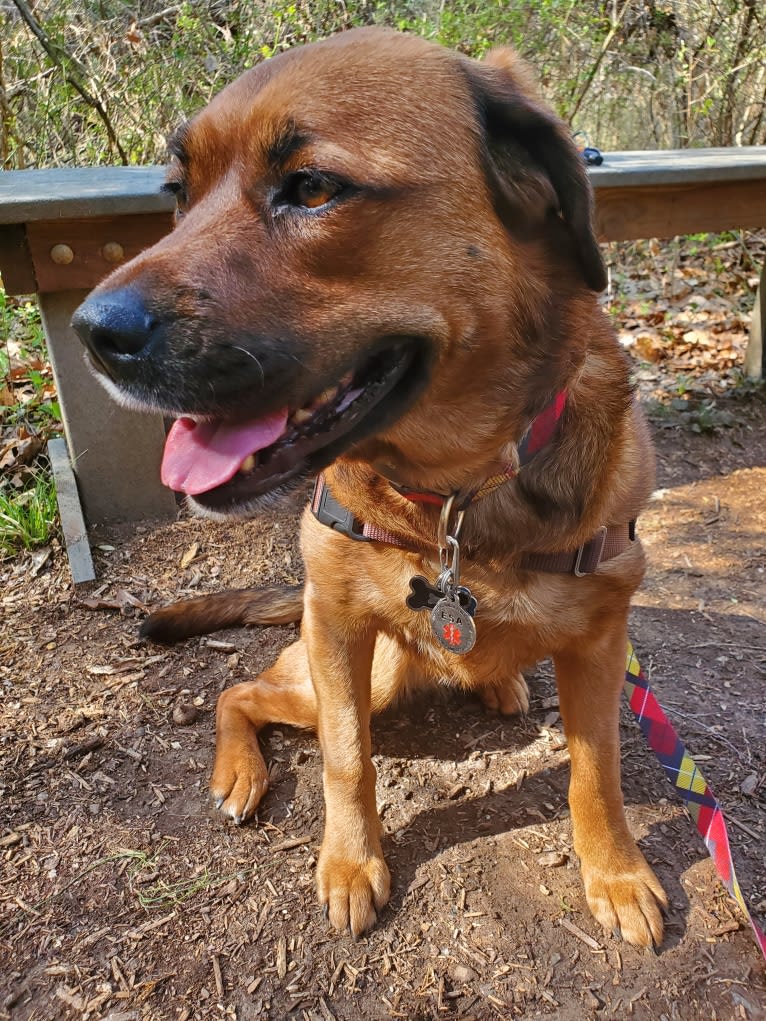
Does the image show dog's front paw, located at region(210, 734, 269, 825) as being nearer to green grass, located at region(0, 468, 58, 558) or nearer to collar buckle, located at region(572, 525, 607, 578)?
collar buckle, located at region(572, 525, 607, 578)

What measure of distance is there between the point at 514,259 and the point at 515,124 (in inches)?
11.7

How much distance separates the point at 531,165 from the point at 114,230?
91.7 inches

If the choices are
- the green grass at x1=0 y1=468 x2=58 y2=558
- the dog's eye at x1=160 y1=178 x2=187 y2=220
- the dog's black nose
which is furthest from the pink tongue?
the green grass at x1=0 y1=468 x2=58 y2=558

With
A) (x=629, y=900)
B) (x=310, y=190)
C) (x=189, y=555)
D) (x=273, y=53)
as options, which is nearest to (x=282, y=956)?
(x=629, y=900)

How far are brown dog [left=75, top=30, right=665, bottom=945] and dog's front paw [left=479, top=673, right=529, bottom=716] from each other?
648 millimetres

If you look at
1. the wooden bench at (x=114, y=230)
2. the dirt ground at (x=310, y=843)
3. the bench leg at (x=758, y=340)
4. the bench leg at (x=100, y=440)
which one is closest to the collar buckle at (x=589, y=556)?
the dirt ground at (x=310, y=843)

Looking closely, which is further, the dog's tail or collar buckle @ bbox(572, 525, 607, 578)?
the dog's tail

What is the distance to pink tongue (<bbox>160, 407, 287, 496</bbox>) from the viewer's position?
61.6 inches

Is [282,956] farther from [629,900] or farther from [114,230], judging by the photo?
[114,230]

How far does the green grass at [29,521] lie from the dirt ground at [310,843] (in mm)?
100

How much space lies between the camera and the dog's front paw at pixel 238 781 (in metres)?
2.38

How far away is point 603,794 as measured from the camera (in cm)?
217

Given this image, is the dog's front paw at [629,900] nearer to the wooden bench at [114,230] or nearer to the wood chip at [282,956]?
the wood chip at [282,956]

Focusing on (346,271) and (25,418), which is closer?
(346,271)
